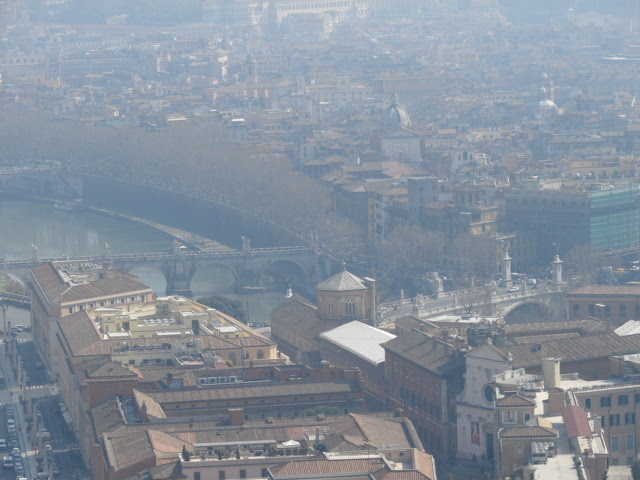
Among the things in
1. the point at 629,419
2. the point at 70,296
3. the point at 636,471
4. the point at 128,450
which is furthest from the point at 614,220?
the point at 636,471

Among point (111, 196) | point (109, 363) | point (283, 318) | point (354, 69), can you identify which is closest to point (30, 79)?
point (354, 69)

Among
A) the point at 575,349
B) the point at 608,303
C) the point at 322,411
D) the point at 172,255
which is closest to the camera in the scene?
the point at 322,411

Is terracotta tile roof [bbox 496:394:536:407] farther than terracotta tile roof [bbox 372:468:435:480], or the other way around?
terracotta tile roof [bbox 496:394:536:407]

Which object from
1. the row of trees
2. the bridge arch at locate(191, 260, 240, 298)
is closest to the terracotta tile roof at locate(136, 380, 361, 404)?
the row of trees

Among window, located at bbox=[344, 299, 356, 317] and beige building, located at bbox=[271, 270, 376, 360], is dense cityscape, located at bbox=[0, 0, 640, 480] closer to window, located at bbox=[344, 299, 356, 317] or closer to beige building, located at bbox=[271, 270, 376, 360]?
beige building, located at bbox=[271, 270, 376, 360]

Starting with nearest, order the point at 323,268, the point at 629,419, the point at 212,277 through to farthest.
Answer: the point at 629,419 → the point at 323,268 → the point at 212,277

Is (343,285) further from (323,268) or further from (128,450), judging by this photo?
(323,268)

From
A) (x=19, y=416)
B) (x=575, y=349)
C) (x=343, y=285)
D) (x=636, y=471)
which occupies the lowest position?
(x=19, y=416)
